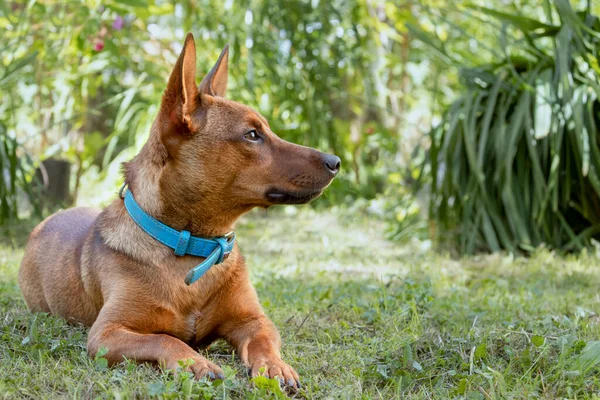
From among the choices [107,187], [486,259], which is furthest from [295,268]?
[107,187]

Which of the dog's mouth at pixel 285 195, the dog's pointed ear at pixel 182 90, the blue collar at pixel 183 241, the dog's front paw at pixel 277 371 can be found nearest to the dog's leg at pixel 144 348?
the dog's front paw at pixel 277 371

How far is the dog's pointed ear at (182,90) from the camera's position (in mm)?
2621

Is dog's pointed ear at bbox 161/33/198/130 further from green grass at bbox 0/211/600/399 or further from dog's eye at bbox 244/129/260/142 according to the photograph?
green grass at bbox 0/211/600/399

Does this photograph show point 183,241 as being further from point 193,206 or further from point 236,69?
point 236,69

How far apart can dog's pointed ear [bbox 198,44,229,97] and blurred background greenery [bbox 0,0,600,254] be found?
146 centimetres

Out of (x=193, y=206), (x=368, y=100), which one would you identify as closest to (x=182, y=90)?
(x=193, y=206)

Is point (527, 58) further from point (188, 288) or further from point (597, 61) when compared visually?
point (188, 288)

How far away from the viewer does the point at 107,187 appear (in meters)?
7.10

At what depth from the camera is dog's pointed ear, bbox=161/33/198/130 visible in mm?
2621

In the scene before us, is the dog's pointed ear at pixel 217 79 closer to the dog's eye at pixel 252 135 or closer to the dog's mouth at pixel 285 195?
the dog's eye at pixel 252 135

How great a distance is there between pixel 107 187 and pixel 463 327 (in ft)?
15.7

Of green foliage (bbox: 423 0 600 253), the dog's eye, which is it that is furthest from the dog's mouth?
green foliage (bbox: 423 0 600 253)

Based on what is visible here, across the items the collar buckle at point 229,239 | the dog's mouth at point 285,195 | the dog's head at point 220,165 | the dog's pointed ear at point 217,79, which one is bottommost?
the collar buckle at point 229,239

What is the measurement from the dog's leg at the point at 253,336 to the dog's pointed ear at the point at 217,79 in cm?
85
